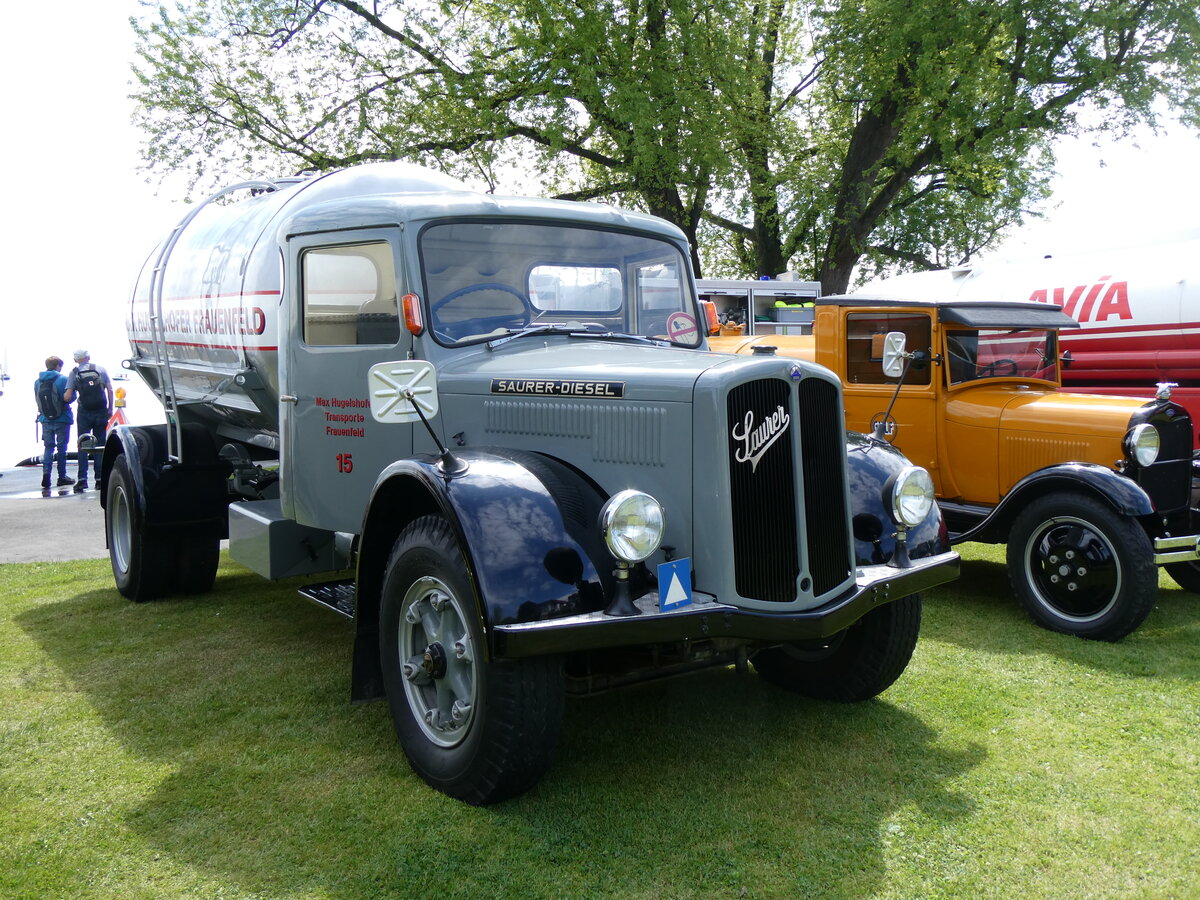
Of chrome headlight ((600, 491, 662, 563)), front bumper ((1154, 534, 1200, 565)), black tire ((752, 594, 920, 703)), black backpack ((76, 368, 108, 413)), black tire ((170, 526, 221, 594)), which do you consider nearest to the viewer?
chrome headlight ((600, 491, 662, 563))

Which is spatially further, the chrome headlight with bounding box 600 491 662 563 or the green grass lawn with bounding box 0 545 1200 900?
the chrome headlight with bounding box 600 491 662 563

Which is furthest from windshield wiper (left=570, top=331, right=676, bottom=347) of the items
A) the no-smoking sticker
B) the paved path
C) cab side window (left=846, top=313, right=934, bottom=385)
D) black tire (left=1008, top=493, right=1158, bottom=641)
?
the paved path

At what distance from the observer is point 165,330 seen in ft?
23.1

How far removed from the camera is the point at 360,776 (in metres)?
3.90

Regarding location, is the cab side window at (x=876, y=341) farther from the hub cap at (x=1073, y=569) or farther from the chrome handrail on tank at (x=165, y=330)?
the chrome handrail on tank at (x=165, y=330)

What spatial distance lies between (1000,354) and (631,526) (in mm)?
4849

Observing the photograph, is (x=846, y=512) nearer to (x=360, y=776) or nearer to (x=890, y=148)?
(x=360, y=776)

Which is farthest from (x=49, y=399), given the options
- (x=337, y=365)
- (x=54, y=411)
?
(x=337, y=365)

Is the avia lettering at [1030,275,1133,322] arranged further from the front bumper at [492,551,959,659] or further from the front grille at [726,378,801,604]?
the front bumper at [492,551,959,659]

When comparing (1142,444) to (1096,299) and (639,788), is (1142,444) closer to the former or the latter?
(639,788)

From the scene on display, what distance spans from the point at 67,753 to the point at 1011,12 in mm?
17320

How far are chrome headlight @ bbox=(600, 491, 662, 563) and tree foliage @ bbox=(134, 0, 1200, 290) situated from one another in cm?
1384

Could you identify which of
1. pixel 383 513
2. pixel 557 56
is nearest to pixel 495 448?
pixel 383 513

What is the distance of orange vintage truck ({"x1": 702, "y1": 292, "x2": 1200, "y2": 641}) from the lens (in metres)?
5.80
